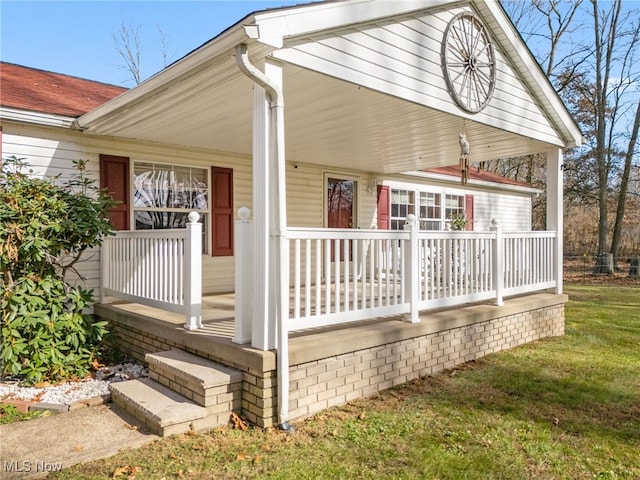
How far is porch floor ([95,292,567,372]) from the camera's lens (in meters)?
3.35

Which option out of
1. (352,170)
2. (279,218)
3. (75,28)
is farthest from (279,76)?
(75,28)

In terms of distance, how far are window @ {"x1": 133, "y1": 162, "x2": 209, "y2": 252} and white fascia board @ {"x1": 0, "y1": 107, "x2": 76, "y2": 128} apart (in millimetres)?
1039

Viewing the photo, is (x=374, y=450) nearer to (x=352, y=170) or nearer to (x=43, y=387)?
(x=43, y=387)

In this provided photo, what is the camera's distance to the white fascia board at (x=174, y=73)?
3.13 meters

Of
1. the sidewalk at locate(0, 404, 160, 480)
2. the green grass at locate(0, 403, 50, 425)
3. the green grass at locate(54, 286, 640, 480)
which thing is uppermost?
the sidewalk at locate(0, 404, 160, 480)

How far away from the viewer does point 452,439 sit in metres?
3.01

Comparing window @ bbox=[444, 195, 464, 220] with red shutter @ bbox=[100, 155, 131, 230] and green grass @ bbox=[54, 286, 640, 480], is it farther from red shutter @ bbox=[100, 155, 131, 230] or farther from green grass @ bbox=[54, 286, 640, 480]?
red shutter @ bbox=[100, 155, 131, 230]

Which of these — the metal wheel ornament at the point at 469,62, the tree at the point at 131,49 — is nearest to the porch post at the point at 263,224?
the metal wheel ornament at the point at 469,62

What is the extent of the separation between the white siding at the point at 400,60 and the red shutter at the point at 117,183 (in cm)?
354

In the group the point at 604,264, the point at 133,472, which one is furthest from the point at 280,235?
the point at 604,264

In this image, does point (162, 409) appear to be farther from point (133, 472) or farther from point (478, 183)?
point (478, 183)

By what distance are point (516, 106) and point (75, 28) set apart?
10.7 metres

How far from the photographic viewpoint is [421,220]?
10.0m

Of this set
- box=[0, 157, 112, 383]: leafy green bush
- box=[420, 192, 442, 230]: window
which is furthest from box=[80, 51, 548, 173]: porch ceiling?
box=[420, 192, 442, 230]: window
